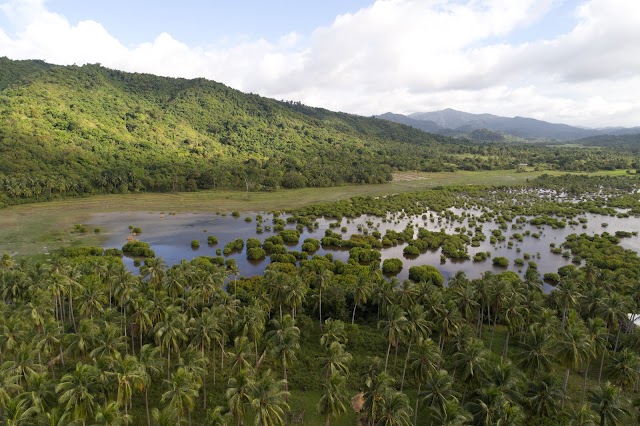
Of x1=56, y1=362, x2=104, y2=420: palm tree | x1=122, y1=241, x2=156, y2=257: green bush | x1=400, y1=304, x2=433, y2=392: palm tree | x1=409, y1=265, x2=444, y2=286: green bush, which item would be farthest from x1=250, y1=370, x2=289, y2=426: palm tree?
x1=122, y1=241, x2=156, y2=257: green bush

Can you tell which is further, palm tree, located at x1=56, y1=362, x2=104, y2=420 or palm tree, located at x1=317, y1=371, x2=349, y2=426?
palm tree, located at x1=317, y1=371, x2=349, y2=426

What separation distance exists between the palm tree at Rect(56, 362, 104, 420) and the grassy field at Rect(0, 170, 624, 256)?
80.2 metres

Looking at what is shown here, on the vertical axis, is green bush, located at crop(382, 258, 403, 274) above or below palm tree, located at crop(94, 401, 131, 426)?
below

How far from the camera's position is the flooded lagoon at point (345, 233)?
96.9m

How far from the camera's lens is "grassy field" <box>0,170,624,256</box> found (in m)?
106

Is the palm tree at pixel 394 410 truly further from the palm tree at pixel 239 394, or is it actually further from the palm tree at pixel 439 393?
the palm tree at pixel 239 394

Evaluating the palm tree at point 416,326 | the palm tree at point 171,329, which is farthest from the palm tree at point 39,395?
the palm tree at point 416,326

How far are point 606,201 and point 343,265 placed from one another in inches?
5953

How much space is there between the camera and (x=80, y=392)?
31.7m

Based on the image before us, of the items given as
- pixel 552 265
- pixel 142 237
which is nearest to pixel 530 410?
pixel 552 265

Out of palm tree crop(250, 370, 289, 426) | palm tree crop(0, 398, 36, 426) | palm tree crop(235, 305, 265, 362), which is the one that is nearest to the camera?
palm tree crop(0, 398, 36, 426)

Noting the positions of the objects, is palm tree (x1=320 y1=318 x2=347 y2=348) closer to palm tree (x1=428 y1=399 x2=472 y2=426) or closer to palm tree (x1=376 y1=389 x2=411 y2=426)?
palm tree (x1=376 y1=389 x2=411 y2=426)

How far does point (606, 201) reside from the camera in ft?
556

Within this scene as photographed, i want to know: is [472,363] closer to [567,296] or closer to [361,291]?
[361,291]
